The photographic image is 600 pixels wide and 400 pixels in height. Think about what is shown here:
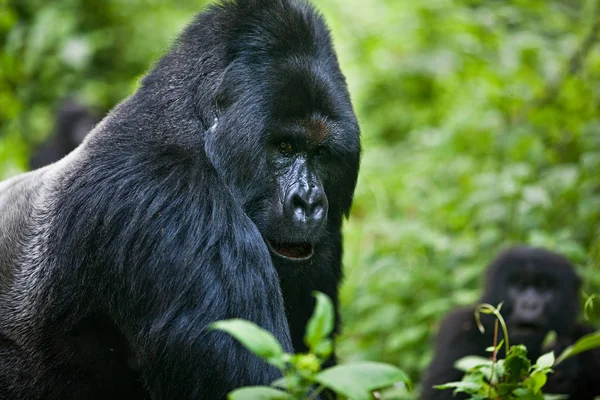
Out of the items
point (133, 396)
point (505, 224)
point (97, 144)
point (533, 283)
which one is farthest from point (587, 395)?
point (97, 144)

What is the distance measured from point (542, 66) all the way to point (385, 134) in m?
2.57

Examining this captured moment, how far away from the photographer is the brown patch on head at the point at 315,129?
273 cm

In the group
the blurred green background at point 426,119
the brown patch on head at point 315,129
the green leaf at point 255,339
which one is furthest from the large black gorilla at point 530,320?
the green leaf at point 255,339

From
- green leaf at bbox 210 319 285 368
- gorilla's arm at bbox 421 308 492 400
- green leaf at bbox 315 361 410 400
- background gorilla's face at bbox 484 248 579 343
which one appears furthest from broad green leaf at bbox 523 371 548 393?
background gorilla's face at bbox 484 248 579 343

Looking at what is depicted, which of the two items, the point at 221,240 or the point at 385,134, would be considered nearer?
the point at 221,240

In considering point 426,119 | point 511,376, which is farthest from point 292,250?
point 426,119

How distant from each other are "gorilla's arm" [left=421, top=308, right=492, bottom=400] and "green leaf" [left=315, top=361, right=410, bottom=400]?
2.46 metres

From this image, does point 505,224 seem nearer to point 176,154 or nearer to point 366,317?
point 366,317

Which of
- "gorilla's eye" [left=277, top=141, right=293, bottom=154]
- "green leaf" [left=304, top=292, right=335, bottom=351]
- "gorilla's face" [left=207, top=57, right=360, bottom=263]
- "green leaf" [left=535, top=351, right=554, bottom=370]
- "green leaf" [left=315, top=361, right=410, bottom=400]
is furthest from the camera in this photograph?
"gorilla's eye" [left=277, top=141, right=293, bottom=154]

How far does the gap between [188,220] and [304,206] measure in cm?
46

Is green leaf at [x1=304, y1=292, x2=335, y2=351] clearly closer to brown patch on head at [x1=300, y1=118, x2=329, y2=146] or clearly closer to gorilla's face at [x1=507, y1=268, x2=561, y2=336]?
brown patch on head at [x1=300, y1=118, x2=329, y2=146]

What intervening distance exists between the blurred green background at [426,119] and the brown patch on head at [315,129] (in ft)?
2.69

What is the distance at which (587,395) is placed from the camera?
4141 millimetres

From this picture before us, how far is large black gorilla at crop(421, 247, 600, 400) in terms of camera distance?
4145 millimetres
